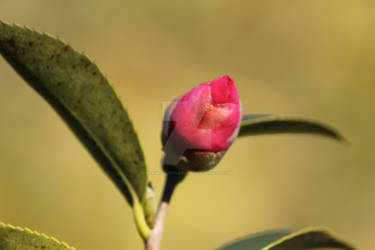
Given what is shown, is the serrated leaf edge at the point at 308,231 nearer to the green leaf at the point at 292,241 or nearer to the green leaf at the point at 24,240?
the green leaf at the point at 292,241

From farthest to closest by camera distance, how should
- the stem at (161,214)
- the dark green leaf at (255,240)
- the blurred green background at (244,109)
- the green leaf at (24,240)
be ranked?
the blurred green background at (244,109)
the dark green leaf at (255,240)
the stem at (161,214)
the green leaf at (24,240)

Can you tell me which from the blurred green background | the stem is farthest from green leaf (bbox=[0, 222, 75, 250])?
the blurred green background

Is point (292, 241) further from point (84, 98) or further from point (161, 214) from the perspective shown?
point (84, 98)

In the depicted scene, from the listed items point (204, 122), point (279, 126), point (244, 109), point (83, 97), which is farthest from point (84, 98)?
point (244, 109)

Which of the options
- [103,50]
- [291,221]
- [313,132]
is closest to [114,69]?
[103,50]

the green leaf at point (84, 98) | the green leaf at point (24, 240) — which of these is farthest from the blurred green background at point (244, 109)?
the green leaf at point (24, 240)

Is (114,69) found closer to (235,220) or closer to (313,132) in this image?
(235,220)
